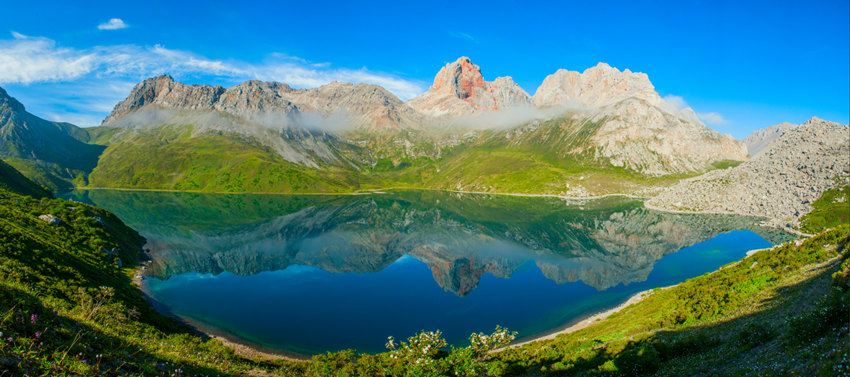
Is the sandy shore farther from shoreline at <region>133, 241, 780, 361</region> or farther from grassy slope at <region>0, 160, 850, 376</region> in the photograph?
grassy slope at <region>0, 160, 850, 376</region>

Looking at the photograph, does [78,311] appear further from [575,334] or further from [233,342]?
[575,334]

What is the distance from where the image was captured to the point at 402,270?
109 m

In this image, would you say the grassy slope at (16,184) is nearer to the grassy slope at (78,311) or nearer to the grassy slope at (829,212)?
the grassy slope at (78,311)

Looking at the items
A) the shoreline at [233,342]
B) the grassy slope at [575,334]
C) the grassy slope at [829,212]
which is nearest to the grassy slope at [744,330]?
the grassy slope at [575,334]

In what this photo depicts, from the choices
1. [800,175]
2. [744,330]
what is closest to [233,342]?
[744,330]

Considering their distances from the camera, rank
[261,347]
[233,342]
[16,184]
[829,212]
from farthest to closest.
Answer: [829,212] → [16,184] → [233,342] → [261,347]

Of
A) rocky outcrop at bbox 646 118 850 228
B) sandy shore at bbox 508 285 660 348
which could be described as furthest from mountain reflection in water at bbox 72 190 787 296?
rocky outcrop at bbox 646 118 850 228

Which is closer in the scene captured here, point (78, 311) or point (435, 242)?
point (78, 311)

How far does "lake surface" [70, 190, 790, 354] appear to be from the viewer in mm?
67562

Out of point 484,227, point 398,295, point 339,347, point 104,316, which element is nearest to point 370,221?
point 484,227

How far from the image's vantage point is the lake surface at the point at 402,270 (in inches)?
2660

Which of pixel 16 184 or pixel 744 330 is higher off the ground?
pixel 16 184

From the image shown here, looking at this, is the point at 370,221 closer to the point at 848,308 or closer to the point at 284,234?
the point at 284,234

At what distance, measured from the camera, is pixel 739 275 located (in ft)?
167
